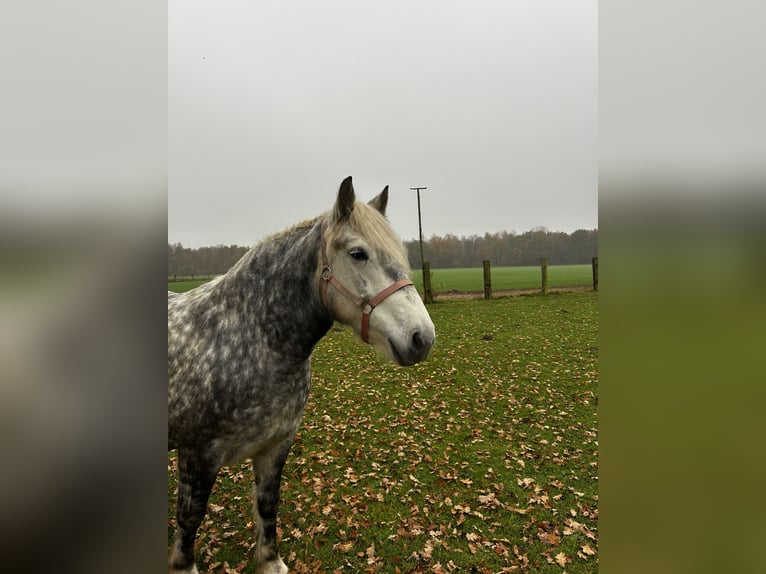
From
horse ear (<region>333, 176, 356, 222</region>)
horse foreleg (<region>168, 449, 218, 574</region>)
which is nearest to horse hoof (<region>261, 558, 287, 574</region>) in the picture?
horse foreleg (<region>168, 449, 218, 574</region>)

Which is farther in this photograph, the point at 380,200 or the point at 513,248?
the point at 513,248

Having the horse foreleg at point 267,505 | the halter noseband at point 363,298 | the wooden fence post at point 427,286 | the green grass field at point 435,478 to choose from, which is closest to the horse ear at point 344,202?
the halter noseband at point 363,298

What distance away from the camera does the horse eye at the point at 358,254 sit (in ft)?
7.91

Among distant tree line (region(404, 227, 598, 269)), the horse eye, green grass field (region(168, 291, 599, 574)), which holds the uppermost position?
Result: distant tree line (region(404, 227, 598, 269))

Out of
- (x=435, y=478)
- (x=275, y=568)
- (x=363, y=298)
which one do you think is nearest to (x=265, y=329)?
(x=363, y=298)

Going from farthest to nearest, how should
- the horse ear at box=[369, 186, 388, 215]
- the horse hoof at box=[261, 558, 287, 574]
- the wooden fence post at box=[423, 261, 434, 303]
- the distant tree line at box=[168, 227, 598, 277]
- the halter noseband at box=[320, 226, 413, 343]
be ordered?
the distant tree line at box=[168, 227, 598, 277] → the wooden fence post at box=[423, 261, 434, 303] → the horse hoof at box=[261, 558, 287, 574] → the horse ear at box=[369, 186, 388, 215] → the halter noseband at box=[320, 226, 413, 343]

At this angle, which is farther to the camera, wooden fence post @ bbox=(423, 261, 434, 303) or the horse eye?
wooden fence post @ bbox=(423, 261, 434, 303)

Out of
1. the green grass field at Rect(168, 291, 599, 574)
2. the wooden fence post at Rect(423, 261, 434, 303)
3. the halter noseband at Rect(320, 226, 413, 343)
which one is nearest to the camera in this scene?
the halter noseband at Rect(320, 226, 413, 343)

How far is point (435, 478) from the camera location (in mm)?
5184

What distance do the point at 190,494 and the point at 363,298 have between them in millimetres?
1844

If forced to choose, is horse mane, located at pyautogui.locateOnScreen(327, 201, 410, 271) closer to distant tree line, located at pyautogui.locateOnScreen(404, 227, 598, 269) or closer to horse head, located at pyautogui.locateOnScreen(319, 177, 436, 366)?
horse head, located at pyautogui.locateOnScreen(319, 177, 436, 366)

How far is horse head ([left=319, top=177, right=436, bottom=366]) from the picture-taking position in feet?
7.63

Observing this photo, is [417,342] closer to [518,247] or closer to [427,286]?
[427,286]
